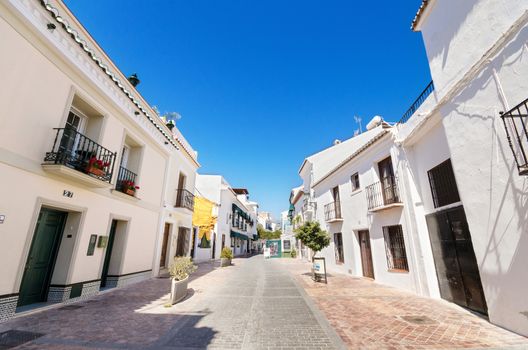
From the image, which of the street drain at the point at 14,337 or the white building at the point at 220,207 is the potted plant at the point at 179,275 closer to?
the street drain at the point at 14,337

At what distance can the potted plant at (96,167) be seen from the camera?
21.9 ft

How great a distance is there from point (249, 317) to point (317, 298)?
115 inches

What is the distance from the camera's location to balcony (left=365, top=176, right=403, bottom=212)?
9422 millimetres

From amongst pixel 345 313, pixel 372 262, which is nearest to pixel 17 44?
pixel 345 313

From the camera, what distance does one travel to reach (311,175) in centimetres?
2122

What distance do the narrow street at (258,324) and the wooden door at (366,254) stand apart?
149 inches

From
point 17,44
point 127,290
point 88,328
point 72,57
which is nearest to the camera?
point 88,328

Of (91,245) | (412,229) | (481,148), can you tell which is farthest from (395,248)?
(91,245)

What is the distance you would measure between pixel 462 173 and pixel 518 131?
160 centimetres

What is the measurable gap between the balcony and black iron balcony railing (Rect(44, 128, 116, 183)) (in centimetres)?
1050

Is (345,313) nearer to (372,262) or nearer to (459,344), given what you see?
(459,344)

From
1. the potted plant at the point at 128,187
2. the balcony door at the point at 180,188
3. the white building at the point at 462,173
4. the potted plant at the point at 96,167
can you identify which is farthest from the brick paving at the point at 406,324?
the balcony door at the point at 180,188

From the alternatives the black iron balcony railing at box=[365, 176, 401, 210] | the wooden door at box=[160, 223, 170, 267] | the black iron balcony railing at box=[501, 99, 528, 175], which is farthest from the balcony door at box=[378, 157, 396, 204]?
the wooden door at box=[160, 223, 170, 267]

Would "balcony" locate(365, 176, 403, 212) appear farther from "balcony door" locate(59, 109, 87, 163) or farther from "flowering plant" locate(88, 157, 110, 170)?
"balcony door" locate(59, 109, 87, 163)
